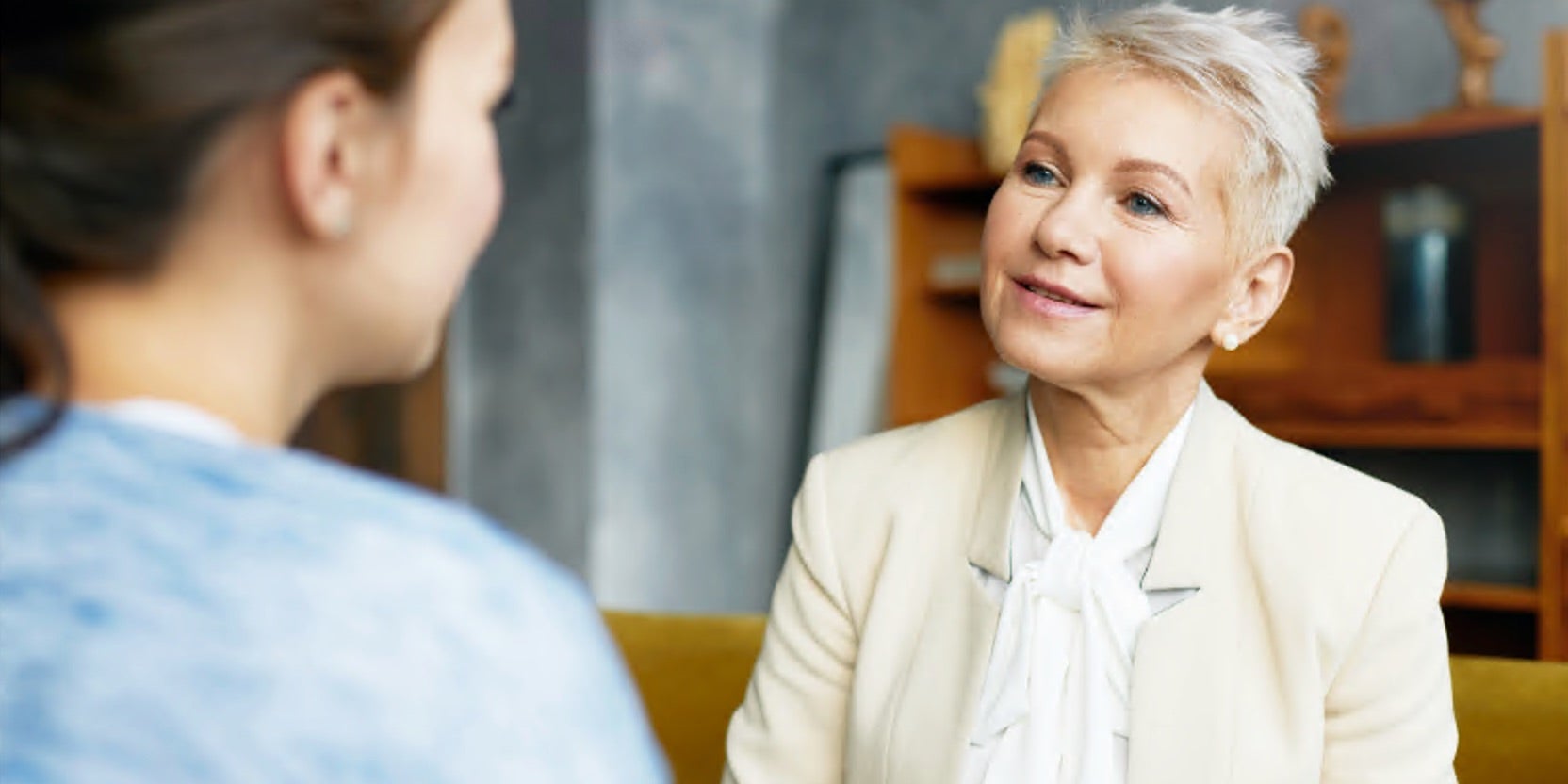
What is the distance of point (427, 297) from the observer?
68 centimetres

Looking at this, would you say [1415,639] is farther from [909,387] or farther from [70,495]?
[909,387]

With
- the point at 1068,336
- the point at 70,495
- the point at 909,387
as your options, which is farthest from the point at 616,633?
the point at 909,387

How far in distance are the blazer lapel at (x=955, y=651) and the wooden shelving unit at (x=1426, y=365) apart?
7.31 feet

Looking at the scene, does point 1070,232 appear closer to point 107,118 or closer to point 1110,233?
point 1110,233

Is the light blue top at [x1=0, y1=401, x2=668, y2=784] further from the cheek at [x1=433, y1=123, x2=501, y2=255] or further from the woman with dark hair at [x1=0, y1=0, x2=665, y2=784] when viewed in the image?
the cheek at [x1=433, y1=123, x2=501, y2=255]

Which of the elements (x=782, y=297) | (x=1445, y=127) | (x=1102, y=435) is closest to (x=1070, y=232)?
(x=1102, y=435)

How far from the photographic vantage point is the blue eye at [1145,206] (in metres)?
1.41

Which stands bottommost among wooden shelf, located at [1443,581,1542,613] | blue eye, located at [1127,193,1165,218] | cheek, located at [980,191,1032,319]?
wooden shelf, located at [1443,581,1542,613]

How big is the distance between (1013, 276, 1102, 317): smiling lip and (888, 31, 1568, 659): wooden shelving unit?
2.22 meters

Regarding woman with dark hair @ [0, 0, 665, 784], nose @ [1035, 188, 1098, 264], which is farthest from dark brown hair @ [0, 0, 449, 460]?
nose @ [1035, 188, 1098, 264]

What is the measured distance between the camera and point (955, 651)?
4.66 ft

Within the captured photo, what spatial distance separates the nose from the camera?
1.39 metres

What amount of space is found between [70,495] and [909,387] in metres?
3.79

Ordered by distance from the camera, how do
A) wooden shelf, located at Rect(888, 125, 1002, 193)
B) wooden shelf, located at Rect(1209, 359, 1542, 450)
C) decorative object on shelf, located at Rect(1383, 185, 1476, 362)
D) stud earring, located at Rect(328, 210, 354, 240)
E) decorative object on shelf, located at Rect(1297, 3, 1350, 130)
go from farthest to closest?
wooden shelf, located at Rect(888, 125, 1002, 193) < decorative object on shelf, located at Rect(1297, 3, 1350, 130) < decorative object on shelf, located at Rect(1383, 185, 1476, 362) < wooden shelf, located at Rect(1209, 359, 1542, 450) < stud earring, located at Rect(328, 210, 354, 240)
